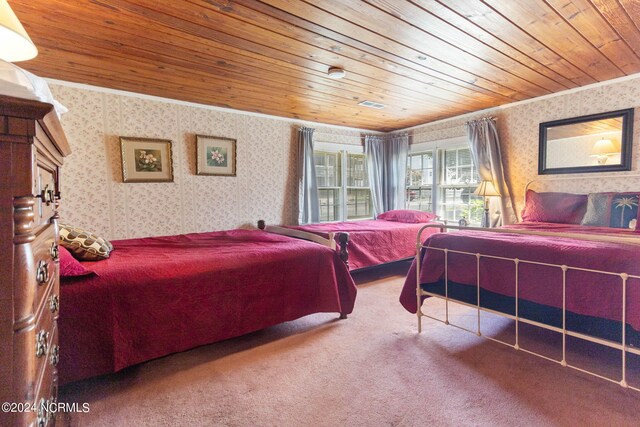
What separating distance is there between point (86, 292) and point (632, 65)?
176 inches

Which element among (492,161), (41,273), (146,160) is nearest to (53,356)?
(41,273)

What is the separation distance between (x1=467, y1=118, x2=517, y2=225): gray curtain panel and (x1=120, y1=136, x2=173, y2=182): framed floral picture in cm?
382

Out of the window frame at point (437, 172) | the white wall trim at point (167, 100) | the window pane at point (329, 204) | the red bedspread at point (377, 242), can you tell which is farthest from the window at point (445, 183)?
the white wall trim at point (167, 100)

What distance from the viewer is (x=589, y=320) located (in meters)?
1.71

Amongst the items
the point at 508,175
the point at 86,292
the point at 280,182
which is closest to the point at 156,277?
the point at 86,292

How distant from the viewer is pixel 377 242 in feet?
12.5

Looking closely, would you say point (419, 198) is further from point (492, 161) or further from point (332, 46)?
point (332, 46)

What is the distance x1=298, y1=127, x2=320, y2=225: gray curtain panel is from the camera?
457cm

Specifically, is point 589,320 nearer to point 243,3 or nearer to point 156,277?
point 156,277

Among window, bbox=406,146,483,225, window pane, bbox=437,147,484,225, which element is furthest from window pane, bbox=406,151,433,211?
window pane, bbox=437,147,484,225

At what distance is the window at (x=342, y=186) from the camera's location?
16.5 ft

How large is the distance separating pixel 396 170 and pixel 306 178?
169 cm

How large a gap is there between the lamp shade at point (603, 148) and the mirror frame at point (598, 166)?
76mm

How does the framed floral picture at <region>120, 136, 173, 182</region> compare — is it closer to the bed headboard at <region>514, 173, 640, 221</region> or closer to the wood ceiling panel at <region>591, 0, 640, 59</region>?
the wood ceiling panel at <region>591, 0, 640, 59</region>
